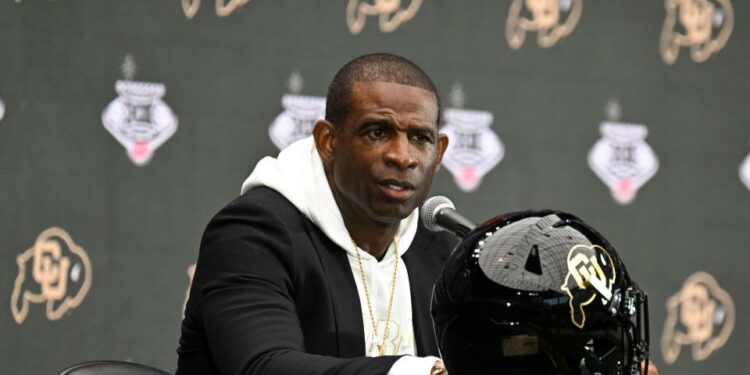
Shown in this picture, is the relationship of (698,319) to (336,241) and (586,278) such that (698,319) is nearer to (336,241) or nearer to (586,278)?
(336,241)

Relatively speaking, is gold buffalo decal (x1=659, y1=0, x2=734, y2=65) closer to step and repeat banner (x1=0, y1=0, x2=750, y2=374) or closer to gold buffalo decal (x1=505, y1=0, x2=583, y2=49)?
step and repeat banner (x1=0, y1=0, x2=750, y2=374)

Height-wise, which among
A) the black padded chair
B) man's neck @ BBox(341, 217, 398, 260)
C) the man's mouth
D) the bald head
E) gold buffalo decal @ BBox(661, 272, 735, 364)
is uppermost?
the bald head

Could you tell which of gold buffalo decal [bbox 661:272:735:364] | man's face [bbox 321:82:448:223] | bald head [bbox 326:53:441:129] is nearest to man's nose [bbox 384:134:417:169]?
man's face [bbox 321:82:448:223]

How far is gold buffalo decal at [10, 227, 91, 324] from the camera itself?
3488 millimetres

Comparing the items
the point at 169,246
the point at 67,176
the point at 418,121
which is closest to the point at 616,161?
the point at 169,246

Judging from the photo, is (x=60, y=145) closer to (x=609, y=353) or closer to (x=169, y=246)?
(x=169, y=246)

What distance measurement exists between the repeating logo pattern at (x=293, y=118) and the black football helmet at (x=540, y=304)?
2439mm

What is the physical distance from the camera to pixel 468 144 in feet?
12.8

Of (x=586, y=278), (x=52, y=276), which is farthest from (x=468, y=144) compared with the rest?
(x=586, y=278)

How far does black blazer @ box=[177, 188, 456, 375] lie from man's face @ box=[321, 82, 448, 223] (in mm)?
144

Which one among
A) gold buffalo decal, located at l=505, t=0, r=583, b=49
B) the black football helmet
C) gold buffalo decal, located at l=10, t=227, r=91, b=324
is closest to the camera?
the black football helmet

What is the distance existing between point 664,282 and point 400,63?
231 cm

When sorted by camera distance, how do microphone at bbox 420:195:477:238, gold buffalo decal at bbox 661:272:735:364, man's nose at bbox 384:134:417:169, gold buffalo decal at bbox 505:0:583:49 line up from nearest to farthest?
microphone at bbox 420:195:477:238
man's nose at bbox 384:134:417:169
gold buffalo decal at bbox 505:0:583:49
gold buffalo decal at bbox 661:272:735:364

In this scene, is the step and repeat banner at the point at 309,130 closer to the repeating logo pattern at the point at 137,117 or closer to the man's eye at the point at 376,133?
the repeating logo pattern at the point at 137,117
